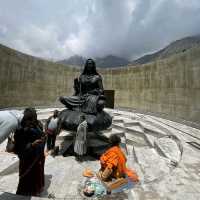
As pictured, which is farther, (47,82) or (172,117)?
(47,82)

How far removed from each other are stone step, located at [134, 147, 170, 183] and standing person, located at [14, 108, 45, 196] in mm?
1739

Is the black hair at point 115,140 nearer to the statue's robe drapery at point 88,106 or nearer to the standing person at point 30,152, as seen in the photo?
the standing person at point 30,152

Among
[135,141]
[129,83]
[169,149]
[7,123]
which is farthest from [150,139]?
[129,83]

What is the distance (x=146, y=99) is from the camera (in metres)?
10.6

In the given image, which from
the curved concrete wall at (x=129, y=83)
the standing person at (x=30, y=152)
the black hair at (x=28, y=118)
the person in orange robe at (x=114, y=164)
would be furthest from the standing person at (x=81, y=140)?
the curved concrete wall at (x=129, y=83)

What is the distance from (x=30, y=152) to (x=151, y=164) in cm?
243

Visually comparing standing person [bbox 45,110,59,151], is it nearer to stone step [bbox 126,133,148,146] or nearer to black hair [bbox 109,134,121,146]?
black hair [bbox 109,134,121,146]

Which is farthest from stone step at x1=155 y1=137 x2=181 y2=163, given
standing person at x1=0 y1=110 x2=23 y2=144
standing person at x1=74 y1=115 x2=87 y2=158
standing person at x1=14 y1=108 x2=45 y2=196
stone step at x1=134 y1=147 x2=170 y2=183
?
standing person at x1=0 y1=110 x2=23 y2=144

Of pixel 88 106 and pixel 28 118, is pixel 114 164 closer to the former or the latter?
pixel 28 118

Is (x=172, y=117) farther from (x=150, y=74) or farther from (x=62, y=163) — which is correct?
(x=62, y=163)

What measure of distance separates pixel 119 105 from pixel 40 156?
10.7 m

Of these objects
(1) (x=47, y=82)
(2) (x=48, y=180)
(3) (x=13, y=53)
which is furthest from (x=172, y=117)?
(3) (x=13, y=53)

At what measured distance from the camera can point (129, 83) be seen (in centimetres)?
1202

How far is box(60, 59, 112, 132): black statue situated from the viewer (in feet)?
12.3
